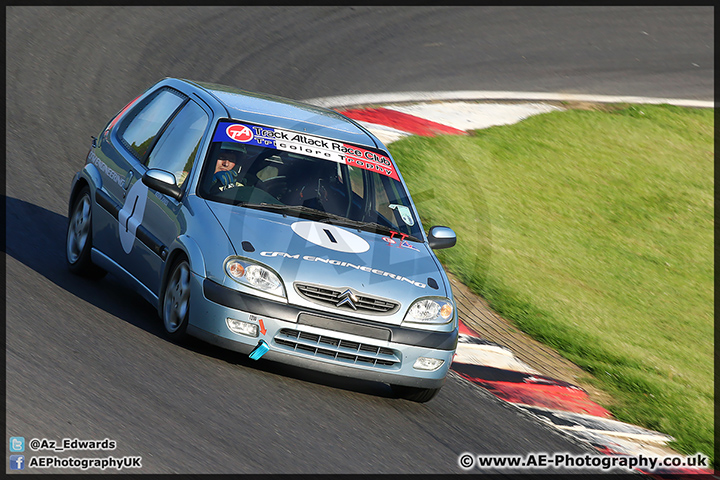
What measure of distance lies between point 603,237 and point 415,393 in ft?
21.5

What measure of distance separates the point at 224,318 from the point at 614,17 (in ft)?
61.4

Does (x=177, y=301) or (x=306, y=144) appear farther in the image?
(x=306, y=144)

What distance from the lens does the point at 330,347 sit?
6.21 metres

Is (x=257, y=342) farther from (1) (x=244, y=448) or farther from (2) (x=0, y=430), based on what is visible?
(2) (x=0, y=430)

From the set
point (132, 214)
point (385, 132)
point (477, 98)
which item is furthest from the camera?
point (477, 98)

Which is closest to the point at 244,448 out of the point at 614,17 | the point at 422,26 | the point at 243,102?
the point at 243,102

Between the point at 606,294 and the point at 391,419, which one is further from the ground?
the point at 391,419

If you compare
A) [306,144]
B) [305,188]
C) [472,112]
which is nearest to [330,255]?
[305,188]

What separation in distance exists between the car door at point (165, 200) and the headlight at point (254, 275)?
0.62 metres

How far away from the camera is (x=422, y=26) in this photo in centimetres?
1998

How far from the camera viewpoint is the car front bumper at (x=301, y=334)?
6152mm

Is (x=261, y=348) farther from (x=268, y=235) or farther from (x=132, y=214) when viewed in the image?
(x=132, y=214)

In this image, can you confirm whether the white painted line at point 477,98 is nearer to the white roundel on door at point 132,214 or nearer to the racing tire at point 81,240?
the racing tire at point 81,240

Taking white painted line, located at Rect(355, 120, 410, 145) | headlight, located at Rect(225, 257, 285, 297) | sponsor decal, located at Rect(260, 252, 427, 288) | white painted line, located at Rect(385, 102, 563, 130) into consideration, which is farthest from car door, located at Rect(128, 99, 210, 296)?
white painted line, located at Rect(385, 102, 563, 130)
